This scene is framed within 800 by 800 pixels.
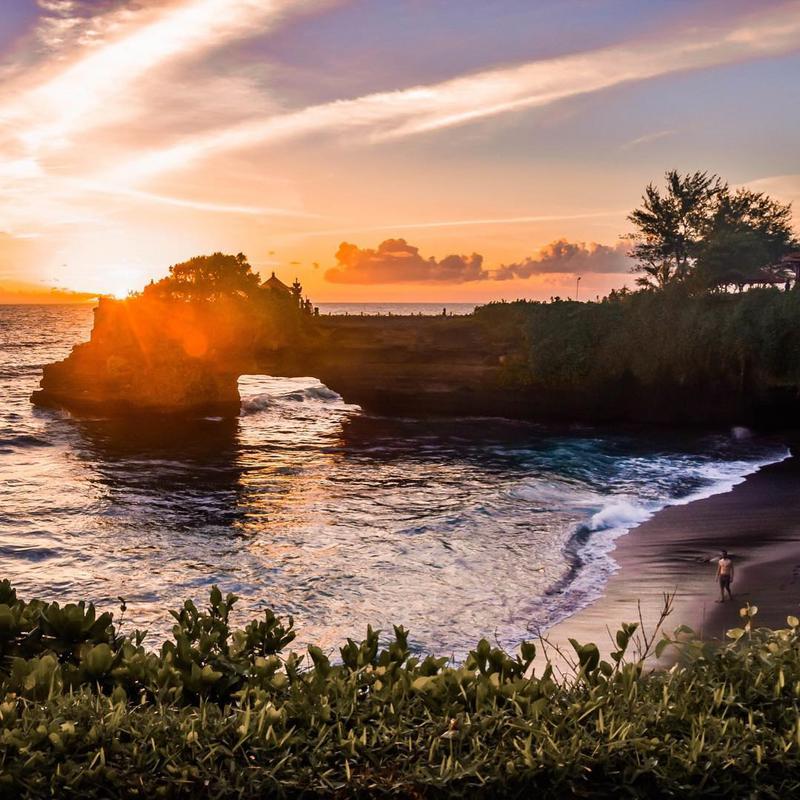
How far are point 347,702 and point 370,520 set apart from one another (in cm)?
1768

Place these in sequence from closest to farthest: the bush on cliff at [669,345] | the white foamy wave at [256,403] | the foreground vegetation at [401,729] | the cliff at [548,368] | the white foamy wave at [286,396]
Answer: the foreground vegetation at [401,729], the cliff at [548,368], the bush on cliff at [669,345], the white foamy wave at [256,403], the white foamy wave at [286,396]

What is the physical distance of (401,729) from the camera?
483 cm

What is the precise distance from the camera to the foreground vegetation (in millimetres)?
4480

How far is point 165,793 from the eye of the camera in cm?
444

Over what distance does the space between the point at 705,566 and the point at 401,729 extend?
14434 millimetres

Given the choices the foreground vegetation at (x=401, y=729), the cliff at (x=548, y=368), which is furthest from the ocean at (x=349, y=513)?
the cliff at (x=548, y=368)

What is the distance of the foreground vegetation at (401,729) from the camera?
4.48 meters

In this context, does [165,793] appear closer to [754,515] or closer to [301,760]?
[301,760]

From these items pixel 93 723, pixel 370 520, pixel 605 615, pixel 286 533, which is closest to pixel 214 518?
pixel 286 533

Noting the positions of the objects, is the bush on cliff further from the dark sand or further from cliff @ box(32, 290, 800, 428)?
the dark sand

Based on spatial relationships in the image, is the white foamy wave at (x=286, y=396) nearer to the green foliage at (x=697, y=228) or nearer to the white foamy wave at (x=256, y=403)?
the white foamy wave at (x=256, y=403)

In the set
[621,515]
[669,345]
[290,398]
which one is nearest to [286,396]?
[290,398]

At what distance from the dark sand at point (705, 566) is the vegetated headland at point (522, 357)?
68.9ft

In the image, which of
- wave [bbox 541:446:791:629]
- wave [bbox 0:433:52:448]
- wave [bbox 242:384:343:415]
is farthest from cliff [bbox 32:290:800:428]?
wave [bbox 541:446:791:629]
